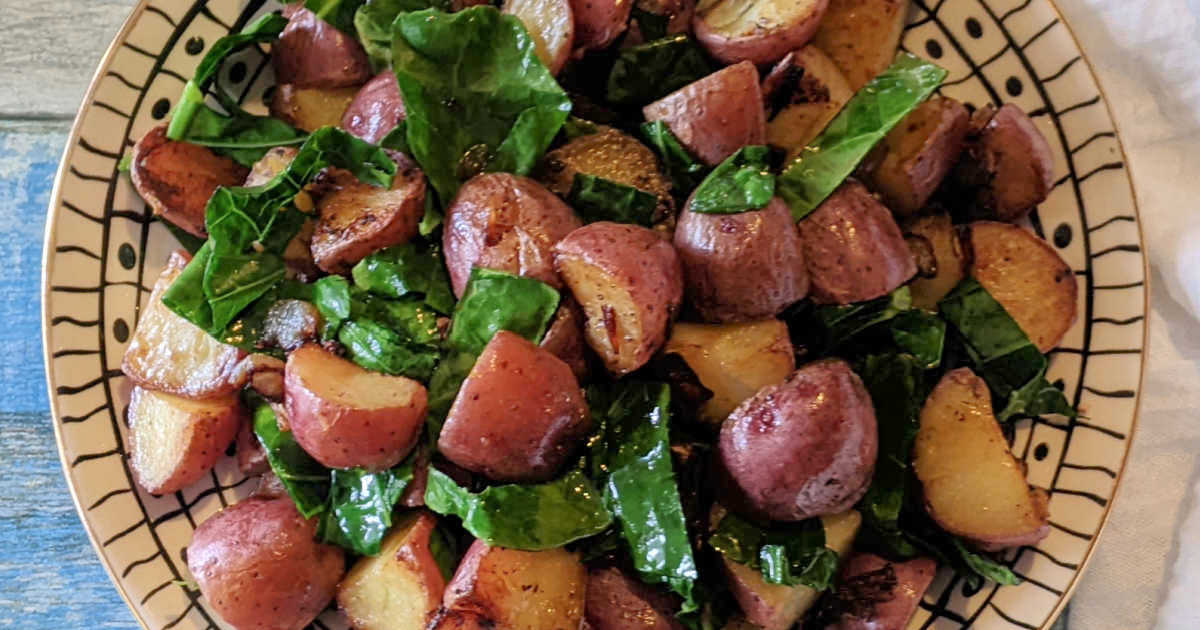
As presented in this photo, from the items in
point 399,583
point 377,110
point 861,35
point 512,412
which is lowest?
point 399,583

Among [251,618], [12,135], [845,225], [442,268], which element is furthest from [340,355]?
[12,135]

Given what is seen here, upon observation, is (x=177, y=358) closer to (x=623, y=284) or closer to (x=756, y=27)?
(x=623, y=284)

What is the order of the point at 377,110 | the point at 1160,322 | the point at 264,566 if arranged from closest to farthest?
1. the point at 264,566
2. the point at 377,110
3. the point at 1160,322

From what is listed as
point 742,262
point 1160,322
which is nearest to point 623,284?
point 742,262

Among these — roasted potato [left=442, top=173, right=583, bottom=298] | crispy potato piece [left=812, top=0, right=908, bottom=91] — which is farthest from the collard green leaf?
crispy potato piece [left=812, top=0, right=908, bottom=91]

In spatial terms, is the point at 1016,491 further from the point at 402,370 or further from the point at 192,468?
the point at 192,468
